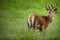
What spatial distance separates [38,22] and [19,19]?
288 millimetres

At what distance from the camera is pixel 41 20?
224 cm

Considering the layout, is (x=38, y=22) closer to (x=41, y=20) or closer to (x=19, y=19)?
(x=41, y=20)

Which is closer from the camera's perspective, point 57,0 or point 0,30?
point 0,30

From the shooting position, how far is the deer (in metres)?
2.21

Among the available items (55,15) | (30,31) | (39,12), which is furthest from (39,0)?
(30,31)

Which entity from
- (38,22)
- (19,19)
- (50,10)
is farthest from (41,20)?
(19,19)

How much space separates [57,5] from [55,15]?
16cm

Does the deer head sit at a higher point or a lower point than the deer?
higher

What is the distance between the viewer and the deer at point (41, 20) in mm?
2205

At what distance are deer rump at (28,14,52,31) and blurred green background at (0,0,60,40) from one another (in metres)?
0.06

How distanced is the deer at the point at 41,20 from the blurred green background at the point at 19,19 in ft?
0.16

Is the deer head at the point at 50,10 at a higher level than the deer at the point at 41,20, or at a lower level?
higher

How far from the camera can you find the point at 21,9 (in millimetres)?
2195

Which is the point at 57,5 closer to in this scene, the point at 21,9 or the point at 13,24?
the point at 21,9
